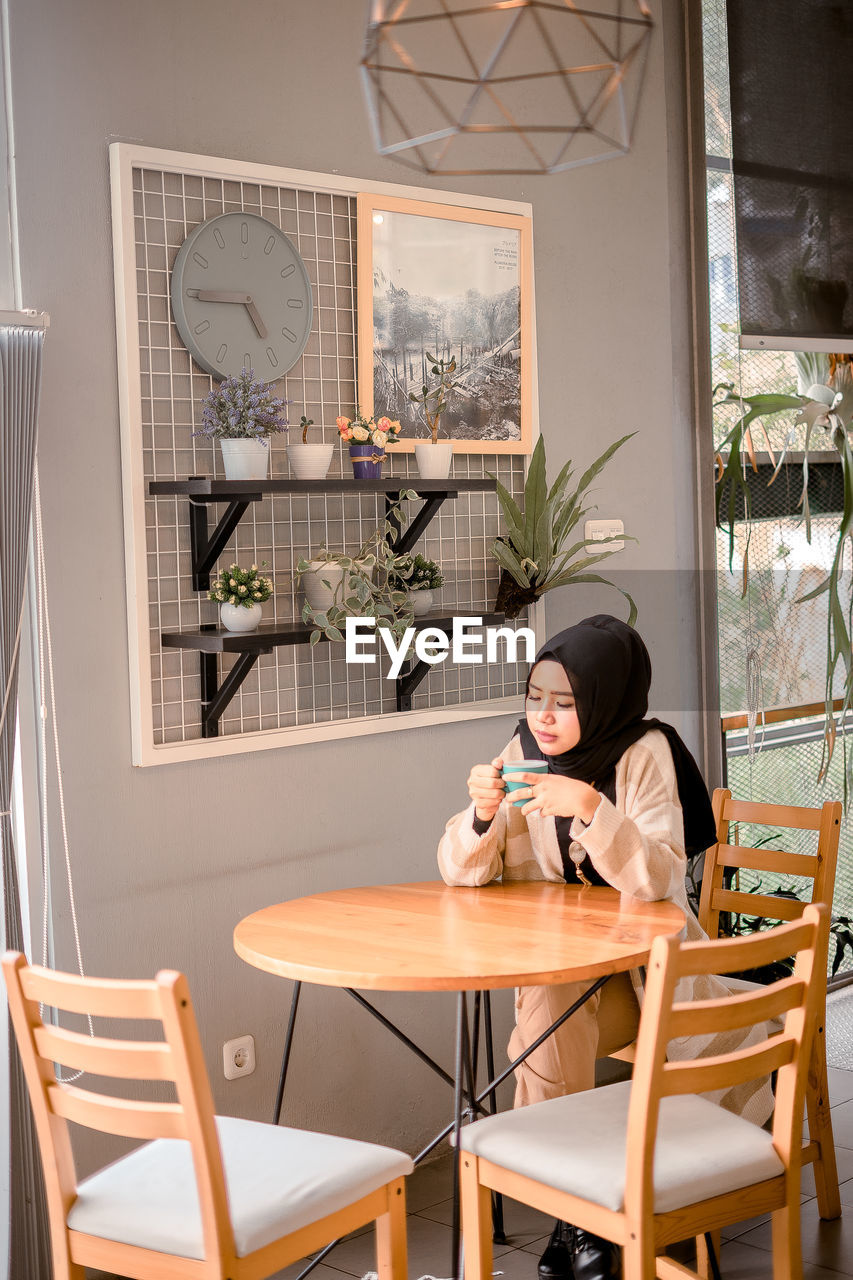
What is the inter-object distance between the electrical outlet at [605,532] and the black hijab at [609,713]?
35.1 inches

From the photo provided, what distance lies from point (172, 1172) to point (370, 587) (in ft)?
4.38

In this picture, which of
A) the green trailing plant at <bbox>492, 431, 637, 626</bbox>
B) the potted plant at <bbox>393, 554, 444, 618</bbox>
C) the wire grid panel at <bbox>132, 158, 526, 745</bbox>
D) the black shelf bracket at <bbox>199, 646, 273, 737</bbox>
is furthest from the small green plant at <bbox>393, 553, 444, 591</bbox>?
the black shelf bracket at <bbox>199, 646, 273, 737</bbox>

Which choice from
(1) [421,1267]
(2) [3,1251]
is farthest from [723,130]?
(2) [3,1251]

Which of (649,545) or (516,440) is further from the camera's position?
(649,545)

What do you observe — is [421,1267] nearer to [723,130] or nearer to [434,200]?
[434,200]

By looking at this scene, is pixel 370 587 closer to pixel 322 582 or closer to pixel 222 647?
pixel 322 582

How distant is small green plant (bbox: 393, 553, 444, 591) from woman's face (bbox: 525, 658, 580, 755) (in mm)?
457

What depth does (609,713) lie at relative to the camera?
2.58 metres

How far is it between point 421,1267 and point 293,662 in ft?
4.23

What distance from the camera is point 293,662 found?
2.95m

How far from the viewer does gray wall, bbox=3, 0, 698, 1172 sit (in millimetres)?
2516

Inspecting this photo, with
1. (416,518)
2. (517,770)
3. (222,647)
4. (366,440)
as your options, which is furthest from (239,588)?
(517,770)

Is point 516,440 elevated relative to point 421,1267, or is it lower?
elevated

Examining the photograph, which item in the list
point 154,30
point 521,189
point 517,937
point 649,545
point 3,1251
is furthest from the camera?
point 649,545
